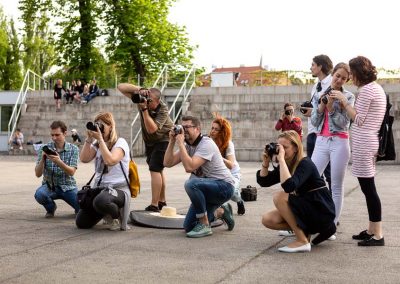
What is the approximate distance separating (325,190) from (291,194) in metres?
0.31

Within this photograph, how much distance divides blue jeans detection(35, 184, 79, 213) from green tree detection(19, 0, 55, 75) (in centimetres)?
3191

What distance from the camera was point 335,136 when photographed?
6.34 meters

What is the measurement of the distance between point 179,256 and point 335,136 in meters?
2.07

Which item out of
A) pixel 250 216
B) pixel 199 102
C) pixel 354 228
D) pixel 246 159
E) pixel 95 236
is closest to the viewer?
pixel 95 236

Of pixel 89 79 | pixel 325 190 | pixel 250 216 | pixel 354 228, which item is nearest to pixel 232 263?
pixel 325 190

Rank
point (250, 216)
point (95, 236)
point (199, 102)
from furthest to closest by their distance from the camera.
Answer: point (199, 102) → point (250, 216) → point (95, 236)

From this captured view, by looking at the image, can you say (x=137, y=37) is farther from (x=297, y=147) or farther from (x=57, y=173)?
(x=297, y=147)

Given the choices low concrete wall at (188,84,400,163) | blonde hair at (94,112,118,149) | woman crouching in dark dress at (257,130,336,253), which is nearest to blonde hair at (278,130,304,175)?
woman crouching in dark dress at (257,130,336,253)

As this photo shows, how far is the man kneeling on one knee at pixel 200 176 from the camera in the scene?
6297 mm

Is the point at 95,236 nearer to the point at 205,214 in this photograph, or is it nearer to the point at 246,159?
the point at 205,214

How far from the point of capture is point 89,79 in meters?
37.2

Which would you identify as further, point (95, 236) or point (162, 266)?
point (95, 236)

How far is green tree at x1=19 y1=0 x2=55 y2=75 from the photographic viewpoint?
38.0m

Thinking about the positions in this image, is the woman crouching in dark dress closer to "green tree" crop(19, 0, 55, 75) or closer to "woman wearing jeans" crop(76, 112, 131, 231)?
"woman wearing jeans" crop(76, 112, 131, 231)
